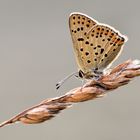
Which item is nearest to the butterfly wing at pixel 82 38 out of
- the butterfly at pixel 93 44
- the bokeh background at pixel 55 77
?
the butterfly at pixel 93 44

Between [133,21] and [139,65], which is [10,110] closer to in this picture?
[133,21]

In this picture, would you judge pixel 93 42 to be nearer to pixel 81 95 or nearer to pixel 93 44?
pixel 93 44

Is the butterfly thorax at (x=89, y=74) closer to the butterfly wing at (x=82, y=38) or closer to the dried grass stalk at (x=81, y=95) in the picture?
the butterfly wing at (x=82, y=38)

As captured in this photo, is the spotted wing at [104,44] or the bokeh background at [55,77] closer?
the spotted wing at [104,44]

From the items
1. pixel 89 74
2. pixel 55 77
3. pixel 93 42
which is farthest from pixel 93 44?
pixel 55 77

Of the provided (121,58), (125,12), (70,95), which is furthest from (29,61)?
(70,95)

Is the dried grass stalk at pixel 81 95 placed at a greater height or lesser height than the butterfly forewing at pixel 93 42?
lesser
